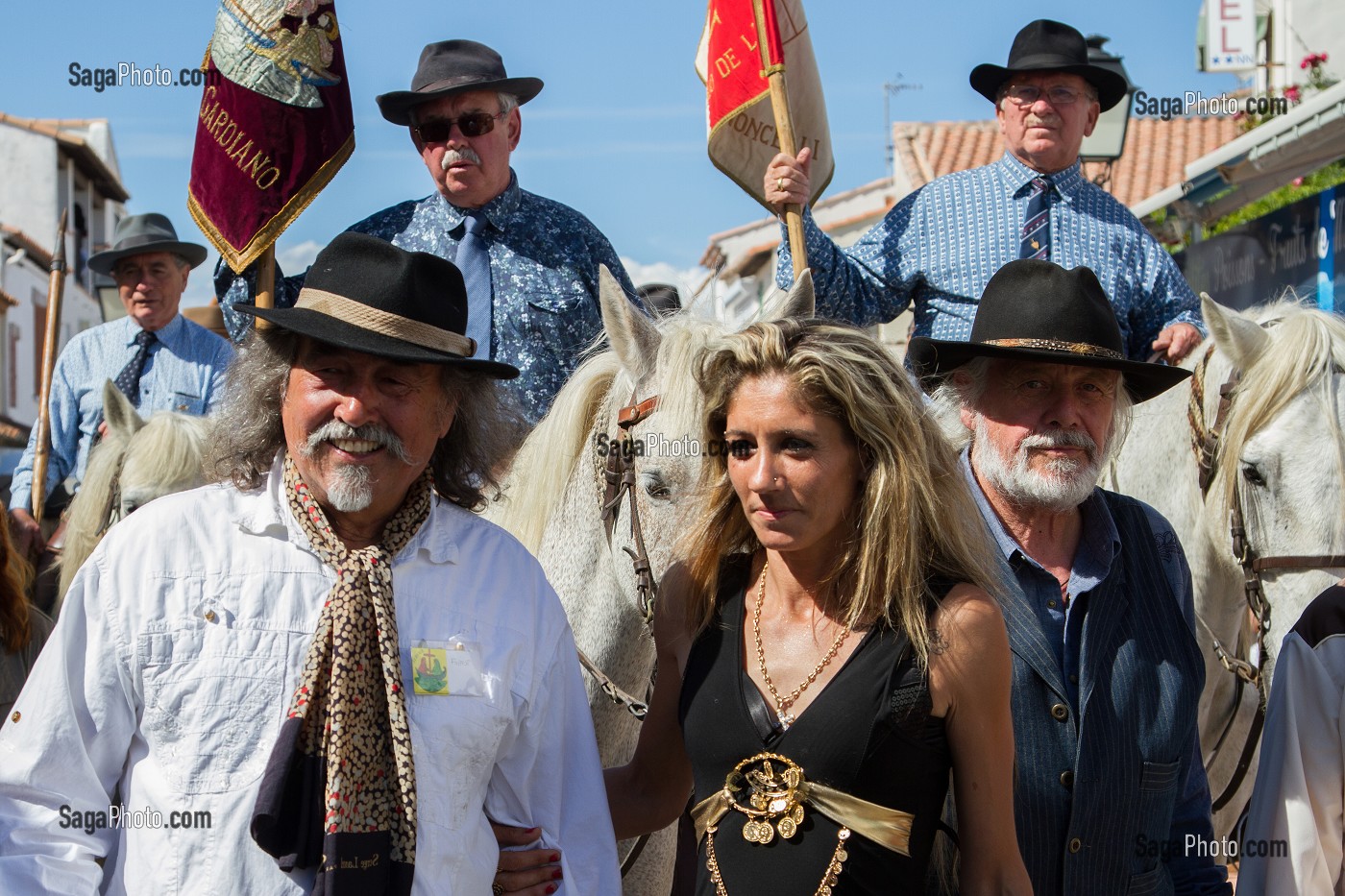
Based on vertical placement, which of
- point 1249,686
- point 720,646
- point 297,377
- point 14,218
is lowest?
point 1249,686

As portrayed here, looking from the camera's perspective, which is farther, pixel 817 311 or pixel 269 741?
pixel 817 311

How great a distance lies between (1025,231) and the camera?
509cm

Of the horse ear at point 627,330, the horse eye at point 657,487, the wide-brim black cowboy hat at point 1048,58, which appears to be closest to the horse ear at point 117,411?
the horse ear at point 627,330

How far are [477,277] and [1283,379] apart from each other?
263 centimetres

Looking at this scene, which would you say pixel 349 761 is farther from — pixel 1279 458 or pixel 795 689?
pixel 1279 458

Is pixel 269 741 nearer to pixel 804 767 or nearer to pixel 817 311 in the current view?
pixel 804 767

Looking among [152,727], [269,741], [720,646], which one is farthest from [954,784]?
[152,727]

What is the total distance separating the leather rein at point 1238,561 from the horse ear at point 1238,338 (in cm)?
6

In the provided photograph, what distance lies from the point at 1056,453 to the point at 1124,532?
0.95ft

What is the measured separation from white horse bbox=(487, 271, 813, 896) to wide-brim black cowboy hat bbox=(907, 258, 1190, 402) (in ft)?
2.64

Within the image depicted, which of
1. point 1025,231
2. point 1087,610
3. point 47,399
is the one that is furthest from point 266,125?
point 47,399

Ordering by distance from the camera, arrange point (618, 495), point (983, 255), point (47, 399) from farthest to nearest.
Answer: point (47, 399), point (983, 255), point (618, 495)

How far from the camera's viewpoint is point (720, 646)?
8.82 feet

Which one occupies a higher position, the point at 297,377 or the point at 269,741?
the point at 297,377
